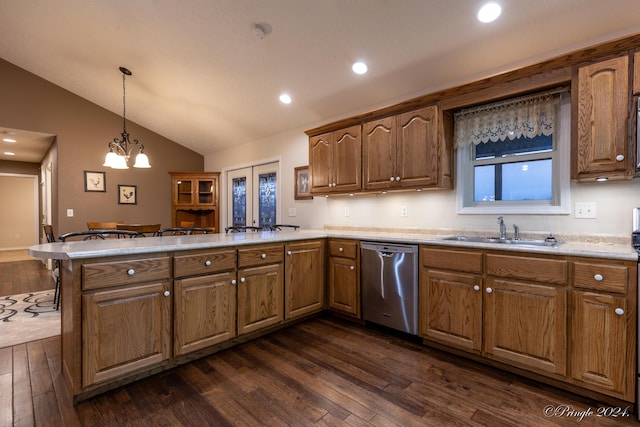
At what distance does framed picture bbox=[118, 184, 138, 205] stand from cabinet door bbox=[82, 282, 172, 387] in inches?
176

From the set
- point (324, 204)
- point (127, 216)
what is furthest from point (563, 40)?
point (127, 216)

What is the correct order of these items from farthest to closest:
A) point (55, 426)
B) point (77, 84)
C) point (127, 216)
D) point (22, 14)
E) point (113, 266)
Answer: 1. point (127, 216)
2. point (77, 84)
3. point (22, 14)
4. point (113, 266)
5. point (55, 426)

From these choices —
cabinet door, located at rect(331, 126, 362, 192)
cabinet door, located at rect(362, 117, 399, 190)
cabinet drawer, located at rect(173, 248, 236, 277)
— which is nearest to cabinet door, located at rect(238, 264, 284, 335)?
cabinet drawer, located at rect(173, 248, 236, 277)

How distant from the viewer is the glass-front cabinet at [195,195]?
19.5 feet

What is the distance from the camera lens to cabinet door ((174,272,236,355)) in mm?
2102

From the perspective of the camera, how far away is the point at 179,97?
440 cm

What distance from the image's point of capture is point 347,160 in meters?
3.32

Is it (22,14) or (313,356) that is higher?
(22,14)

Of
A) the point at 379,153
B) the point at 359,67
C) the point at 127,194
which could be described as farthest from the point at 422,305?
A: the point at 127,194

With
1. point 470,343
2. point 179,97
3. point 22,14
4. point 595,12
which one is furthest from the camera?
point 179,97

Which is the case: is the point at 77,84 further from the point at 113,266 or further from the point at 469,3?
the point at 469,3

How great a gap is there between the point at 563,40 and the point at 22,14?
524 centimetres

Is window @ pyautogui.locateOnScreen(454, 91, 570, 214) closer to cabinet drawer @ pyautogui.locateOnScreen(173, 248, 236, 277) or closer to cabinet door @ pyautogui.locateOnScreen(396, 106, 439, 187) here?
cabinet door @ pyautogui.locateOnScreen(396, 106, 439, 187)

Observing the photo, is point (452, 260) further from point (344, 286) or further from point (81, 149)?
point (81, 149)
